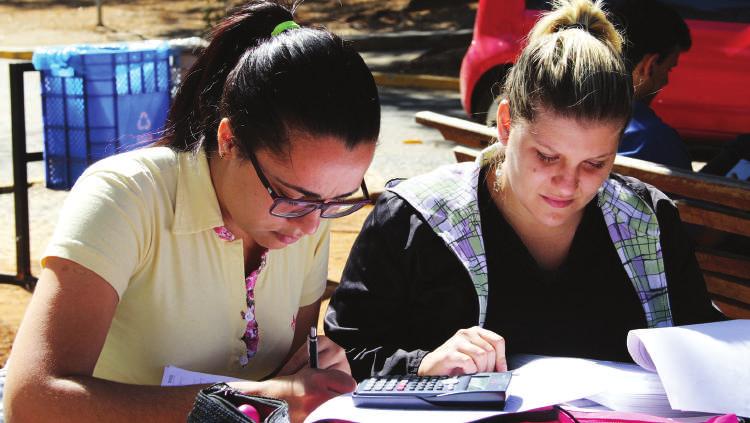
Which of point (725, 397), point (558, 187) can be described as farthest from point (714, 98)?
point (725, 397)

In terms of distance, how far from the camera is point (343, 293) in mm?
2307

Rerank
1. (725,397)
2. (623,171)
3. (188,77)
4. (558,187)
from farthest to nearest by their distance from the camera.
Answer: (623,171), (558,187), (188,77), (725,397)

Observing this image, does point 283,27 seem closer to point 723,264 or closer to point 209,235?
point 209,235

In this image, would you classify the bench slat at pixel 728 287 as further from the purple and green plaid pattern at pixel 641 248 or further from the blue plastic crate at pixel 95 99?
the blue plastic crate at pixel 95 99

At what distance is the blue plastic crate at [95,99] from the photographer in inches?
202

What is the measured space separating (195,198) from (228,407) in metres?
0.59

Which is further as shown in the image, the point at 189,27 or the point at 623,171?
the point at 189,27

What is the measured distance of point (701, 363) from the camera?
6.10 ft

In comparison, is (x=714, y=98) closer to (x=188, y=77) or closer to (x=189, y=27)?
(x=188, y=77)

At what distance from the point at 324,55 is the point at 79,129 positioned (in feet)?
12.1

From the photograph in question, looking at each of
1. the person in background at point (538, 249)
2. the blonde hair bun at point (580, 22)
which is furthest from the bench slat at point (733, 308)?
the blonde hair bun at point (580, 22)

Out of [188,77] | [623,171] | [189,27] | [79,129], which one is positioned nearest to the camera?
[188,77]

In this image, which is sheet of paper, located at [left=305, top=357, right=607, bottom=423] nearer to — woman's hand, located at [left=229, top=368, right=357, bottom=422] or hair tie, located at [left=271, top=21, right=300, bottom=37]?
woman's hand, located at [left=229, top=368, right=357, bottom=422]

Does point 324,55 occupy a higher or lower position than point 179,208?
higher
